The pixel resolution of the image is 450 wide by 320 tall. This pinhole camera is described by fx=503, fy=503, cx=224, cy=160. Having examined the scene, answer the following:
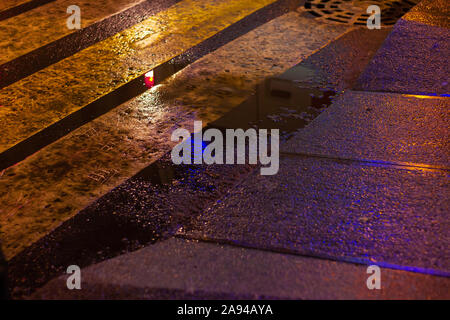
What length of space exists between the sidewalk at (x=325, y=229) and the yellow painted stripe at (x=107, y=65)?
1.60m

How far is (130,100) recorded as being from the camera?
3.85 metres

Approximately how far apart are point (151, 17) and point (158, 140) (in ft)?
8.15

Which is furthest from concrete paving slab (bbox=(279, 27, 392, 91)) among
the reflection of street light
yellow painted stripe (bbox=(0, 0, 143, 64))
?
yellow painted stripe (bbox=(0, 0, 143, 64))

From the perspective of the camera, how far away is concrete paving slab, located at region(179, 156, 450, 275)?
7.78ft

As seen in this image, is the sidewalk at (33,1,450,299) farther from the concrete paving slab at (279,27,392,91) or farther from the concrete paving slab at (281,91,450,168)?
the concrete paving slab at (279,27,392,91)

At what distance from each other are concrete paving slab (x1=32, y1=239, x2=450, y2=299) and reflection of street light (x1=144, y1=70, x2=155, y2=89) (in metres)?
1.99

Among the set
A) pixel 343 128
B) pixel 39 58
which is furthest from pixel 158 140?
pixel 39 58

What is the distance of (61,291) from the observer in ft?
7.29

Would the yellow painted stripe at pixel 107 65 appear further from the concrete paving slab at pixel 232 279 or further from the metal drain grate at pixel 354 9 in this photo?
the concrete paving slab at pixel 232 279

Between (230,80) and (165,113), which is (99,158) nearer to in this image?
(165,113)

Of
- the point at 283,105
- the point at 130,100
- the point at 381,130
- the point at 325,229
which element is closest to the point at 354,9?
the point at 283,105

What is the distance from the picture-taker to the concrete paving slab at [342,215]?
2371mm

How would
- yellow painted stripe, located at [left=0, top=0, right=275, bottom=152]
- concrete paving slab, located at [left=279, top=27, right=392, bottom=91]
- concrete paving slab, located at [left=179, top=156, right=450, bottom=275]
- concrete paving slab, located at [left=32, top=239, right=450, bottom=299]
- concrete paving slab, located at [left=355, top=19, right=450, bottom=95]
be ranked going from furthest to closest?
1. concrete paving slab, located at [left=279, top=27, right=392, bottom=91]
2. concrete paving slab, located at [left=355, top=19, right=450, bottom=95]
3. yellow painted stripe, located at [left=0, top=0, right=275, bottom=152]
4. concrete paving slab, located at [left=179, top=156, right=450, bottom=275]
5. concrete paving slab, located at [left=32, top=239, right=450, bottom=299]

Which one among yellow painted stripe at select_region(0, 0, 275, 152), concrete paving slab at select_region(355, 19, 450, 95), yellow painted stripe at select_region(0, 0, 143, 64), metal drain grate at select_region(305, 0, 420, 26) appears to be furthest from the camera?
metal drain grate at select_region(305, 0, 420, 26)
